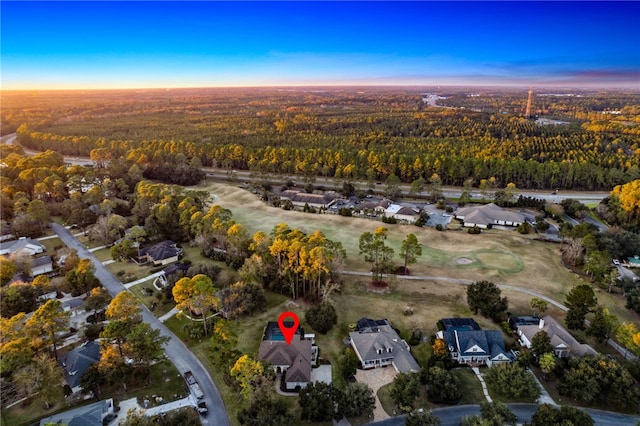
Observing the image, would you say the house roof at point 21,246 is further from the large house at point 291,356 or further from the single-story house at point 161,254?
the large house at point 291,356

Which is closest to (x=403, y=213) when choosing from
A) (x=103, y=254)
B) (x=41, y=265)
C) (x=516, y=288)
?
(x=516, y=288)

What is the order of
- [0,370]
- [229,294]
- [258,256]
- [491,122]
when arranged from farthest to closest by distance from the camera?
[491,122] → [258,256] → [229,294] → [0,370]

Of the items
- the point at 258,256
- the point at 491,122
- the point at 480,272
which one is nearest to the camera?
the point at 258,256

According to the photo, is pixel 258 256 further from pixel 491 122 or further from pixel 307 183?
pixel 491 122

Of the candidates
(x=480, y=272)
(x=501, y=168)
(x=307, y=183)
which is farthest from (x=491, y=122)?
(x=480, y=272)

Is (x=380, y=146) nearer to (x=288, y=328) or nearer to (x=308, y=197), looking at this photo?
(x=308, y=197)
